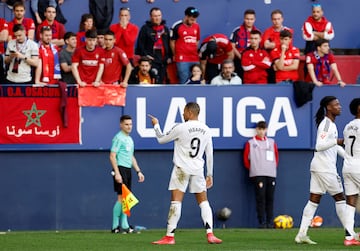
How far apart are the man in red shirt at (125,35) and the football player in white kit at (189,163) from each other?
250 inches

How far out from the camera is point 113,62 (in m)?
20.0

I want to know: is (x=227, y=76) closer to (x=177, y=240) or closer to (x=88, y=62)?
(x=88, y=62)

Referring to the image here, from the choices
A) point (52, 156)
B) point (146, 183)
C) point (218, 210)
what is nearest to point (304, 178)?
point (218, 210)

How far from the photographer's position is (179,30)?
68.9 feet

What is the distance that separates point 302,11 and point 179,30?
417 centimetres

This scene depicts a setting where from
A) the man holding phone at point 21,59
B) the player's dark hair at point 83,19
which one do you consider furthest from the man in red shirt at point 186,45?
the man holding phone at point 21,59

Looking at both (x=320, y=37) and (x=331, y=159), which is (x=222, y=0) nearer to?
(x=320, y=37)

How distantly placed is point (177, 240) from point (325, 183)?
2.55m

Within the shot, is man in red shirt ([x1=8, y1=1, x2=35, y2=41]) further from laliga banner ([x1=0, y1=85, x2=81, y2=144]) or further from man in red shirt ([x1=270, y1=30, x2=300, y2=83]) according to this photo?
man in red shirt ([x1=270, y1=30, x2=300, y2=83])

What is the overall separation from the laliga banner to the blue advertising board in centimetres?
13

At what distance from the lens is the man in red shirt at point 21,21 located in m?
20.2

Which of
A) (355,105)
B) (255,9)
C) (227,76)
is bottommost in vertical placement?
(355,105)

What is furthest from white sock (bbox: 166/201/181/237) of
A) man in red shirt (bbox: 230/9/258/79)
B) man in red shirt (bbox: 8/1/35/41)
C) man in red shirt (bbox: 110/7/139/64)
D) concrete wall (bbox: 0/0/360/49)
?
concrete wall (bbox: 0/0/360/49)

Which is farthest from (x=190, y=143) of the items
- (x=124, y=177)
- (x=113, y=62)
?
(x=113, y=62)
